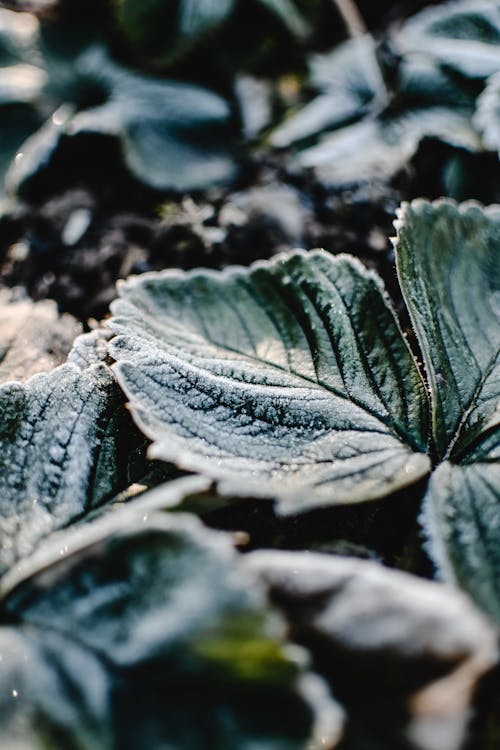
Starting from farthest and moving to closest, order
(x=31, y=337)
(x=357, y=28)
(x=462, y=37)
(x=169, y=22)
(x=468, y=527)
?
(x=357, y=28), (x=169, y=22), (x=462, y=37), (x=31, y=337), (x=468, y=527)

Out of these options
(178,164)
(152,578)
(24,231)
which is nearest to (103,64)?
(178,164)

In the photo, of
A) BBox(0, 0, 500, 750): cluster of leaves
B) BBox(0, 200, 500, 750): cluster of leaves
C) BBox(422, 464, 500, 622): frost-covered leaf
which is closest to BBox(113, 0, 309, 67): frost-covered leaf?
BBox(0, 0, 500, 750): cluster of leaves

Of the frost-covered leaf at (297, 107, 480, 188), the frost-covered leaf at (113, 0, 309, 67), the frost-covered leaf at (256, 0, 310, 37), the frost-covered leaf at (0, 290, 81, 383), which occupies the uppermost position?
the frost-covered leaf at (113, 0, 309, 67)

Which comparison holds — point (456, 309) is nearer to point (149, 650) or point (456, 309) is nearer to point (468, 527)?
point (468, 527)

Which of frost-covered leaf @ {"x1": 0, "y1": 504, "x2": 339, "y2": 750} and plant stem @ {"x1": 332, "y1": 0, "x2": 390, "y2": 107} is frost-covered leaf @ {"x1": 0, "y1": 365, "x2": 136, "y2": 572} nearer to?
frost-covered leaf @ {"x1": 0, "y1": 504, "x2": 339, "y2": 750}

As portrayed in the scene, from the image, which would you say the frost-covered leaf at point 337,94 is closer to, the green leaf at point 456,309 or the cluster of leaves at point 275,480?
the cluster of leaves at point 275,480

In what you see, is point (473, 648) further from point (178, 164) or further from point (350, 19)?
point (350, 19)

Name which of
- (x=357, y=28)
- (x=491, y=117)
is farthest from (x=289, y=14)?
(x=491, y=117)
